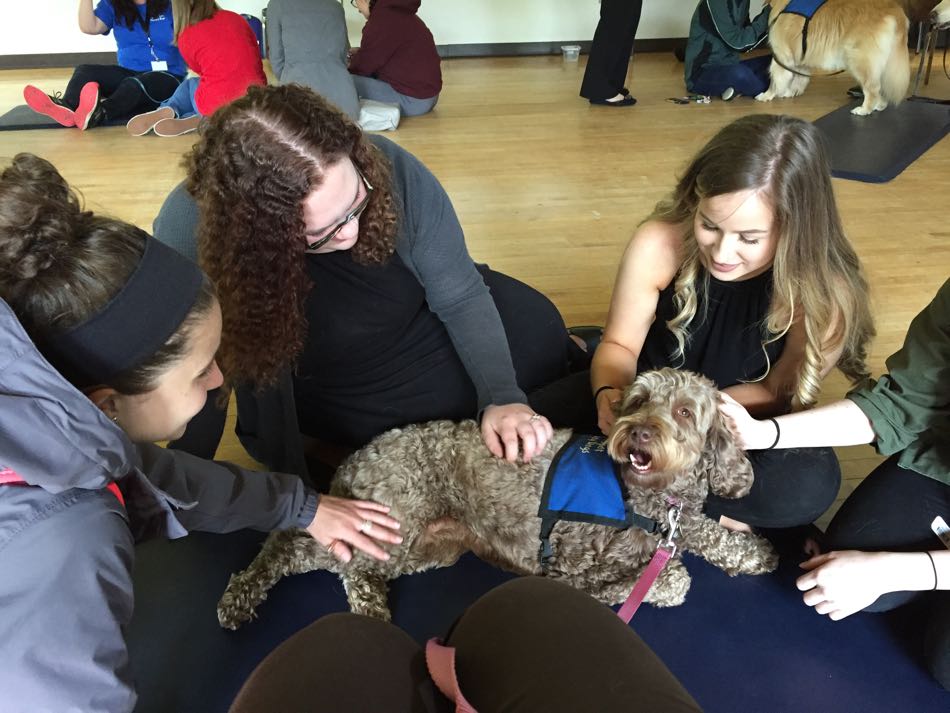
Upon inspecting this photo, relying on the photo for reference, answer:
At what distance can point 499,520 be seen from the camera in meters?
1.84

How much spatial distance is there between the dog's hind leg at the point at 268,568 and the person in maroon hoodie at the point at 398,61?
15.4 feet

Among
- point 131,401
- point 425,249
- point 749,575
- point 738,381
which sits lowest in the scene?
point 749,575

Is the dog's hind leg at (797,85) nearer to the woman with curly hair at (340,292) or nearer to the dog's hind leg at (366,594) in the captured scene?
the woman with curly hair at (340,292)

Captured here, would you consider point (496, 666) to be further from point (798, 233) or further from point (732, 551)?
point (798, 233)

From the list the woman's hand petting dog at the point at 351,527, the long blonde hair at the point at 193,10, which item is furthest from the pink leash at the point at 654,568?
the long blonde hair at the point at 193,10

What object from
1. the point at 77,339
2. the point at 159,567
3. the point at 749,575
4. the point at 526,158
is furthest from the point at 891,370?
the point at 526,158

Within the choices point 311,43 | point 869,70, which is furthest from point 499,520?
point 869,70

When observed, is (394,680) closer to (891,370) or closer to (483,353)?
(483,353)

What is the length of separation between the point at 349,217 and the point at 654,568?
42.4 inches

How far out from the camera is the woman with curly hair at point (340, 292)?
4.99ft

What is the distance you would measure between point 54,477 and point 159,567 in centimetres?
116

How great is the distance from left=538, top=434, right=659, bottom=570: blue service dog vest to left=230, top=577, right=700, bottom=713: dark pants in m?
0.65

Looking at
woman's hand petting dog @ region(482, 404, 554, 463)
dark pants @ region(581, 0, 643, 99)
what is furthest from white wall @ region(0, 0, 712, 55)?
woman's hand petting dog @ region(482, 404, 554, 463)

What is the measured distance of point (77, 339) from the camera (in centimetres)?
102
